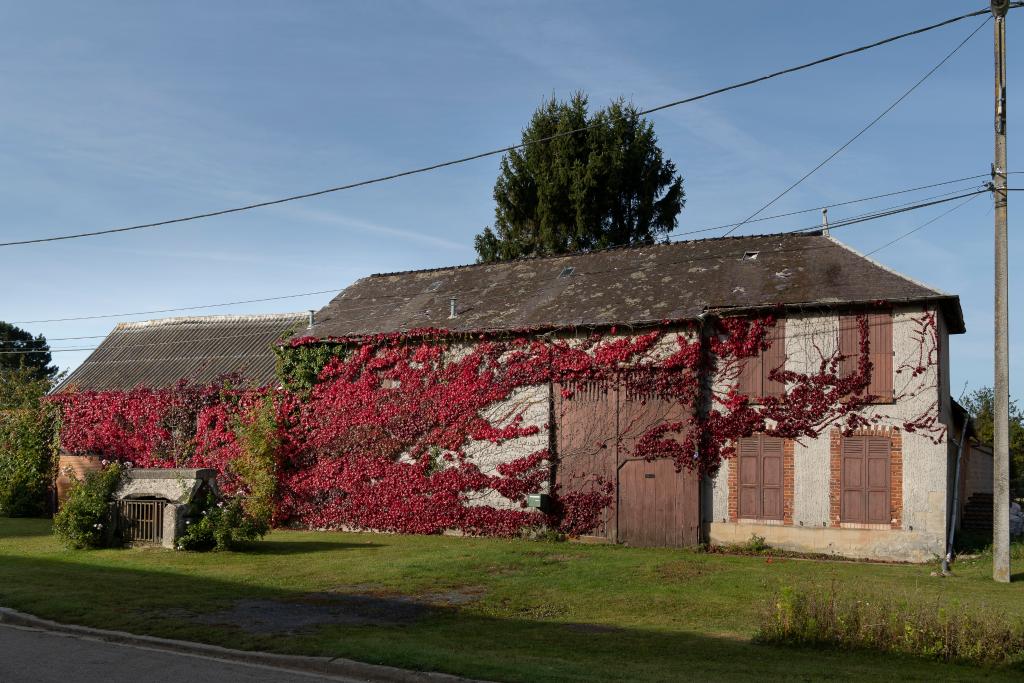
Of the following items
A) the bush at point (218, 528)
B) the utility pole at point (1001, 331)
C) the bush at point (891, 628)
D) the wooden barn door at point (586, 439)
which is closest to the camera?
the bush at point (891, 628)

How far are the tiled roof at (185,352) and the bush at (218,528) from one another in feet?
26.0

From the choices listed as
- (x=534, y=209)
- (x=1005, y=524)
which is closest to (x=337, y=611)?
(x=1005, y=524)

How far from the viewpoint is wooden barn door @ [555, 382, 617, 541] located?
2047 cm

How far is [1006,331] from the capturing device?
51.3 ft

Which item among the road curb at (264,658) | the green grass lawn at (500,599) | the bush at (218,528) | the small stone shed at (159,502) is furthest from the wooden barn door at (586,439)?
the road curb at (264,658)

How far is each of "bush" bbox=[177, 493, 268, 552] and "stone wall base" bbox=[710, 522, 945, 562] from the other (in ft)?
31.6

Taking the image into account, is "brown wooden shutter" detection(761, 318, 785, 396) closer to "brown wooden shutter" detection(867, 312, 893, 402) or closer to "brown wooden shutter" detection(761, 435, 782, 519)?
"brown wooden shutter" detection(761, 435, 782, 519)

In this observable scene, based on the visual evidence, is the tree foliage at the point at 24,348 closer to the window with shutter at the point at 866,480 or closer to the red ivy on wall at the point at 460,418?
the red ivy on wall at the point at 460,418

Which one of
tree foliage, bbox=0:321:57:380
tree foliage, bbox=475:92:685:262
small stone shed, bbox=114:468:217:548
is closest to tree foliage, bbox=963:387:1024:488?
tree foliage, bbox=475:92:685:262

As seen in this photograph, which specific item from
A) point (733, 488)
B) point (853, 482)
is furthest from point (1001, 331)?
point (733, 488)

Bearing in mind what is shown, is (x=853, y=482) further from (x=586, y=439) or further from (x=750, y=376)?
(x=586, y=439)

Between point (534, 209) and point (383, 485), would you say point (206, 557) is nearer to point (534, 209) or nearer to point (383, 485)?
point (383, 485)

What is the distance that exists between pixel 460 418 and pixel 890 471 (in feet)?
31.7

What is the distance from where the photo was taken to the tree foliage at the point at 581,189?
40344 mm
